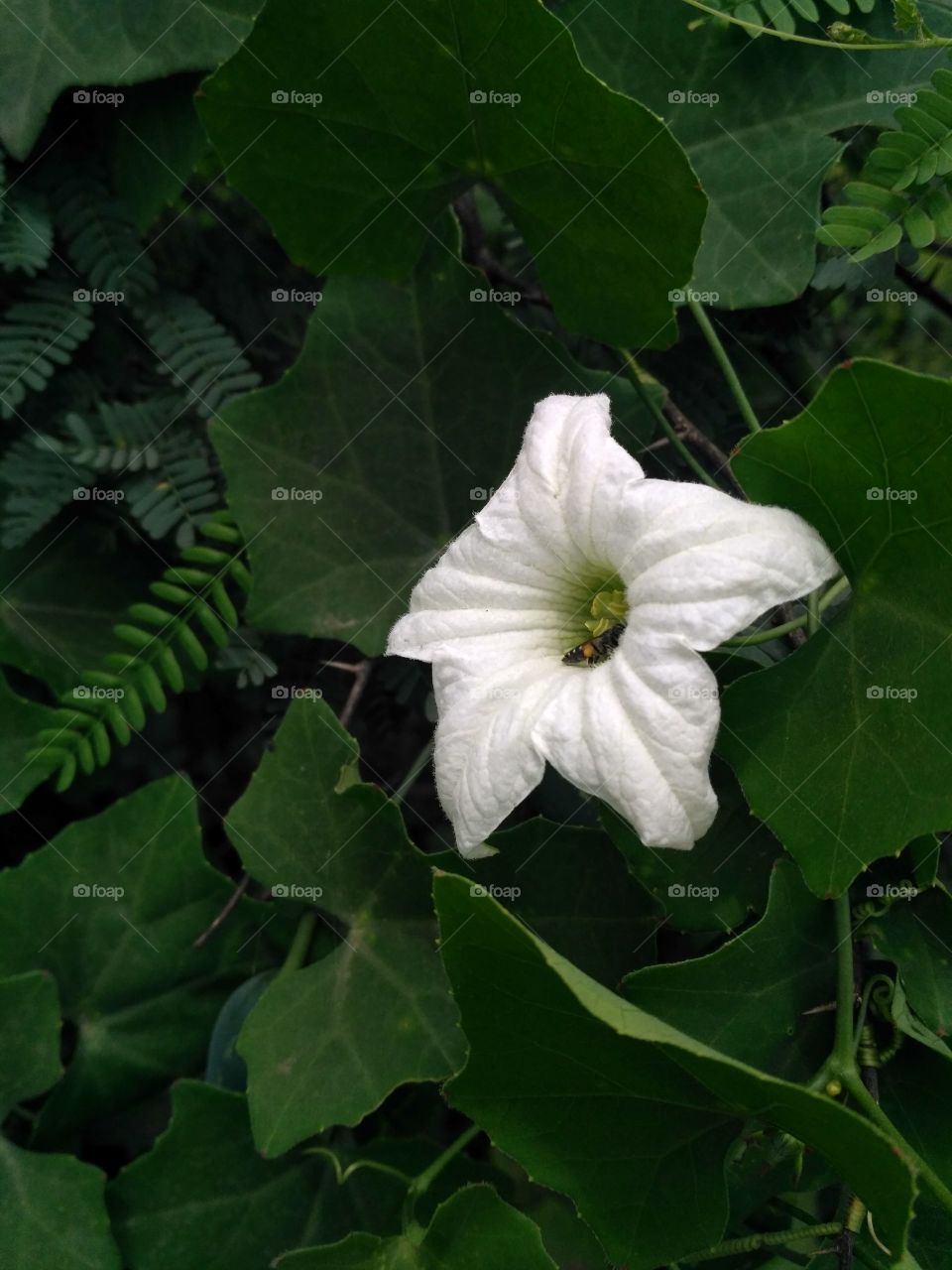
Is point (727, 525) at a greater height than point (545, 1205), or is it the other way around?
point (727, 525)

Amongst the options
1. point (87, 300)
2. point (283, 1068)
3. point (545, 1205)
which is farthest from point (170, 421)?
point (545, 1205)

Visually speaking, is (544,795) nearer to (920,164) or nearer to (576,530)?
(576,530)

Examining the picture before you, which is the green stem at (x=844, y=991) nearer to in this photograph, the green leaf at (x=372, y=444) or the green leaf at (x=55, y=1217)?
the green leaf at (x=372, y=444)
